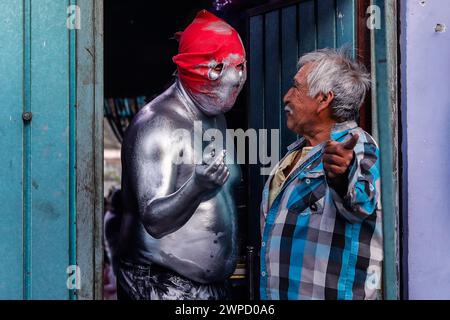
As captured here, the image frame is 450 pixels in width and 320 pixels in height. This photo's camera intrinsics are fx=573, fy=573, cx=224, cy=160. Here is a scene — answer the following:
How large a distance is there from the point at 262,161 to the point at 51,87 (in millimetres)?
1143

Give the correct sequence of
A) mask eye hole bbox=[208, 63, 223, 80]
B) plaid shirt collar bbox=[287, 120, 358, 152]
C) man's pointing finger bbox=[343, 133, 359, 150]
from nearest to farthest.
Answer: man's pointing finger bbox=[343, 133, 359, 150] → plaid shirt collar bbox=[287, 120, 358, 152] → mask eye hole bbox=[208, 63, 223, 80]

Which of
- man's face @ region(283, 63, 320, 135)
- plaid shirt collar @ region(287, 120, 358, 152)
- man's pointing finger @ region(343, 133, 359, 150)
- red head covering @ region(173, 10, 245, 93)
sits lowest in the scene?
man's pointing finger @ region(343, 133, 359, 150)

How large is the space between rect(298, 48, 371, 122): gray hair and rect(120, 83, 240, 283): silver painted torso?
21.5 inches

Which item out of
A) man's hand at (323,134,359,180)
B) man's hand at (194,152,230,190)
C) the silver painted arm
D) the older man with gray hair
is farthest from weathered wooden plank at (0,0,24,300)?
man's hand at (323,134,359,180)

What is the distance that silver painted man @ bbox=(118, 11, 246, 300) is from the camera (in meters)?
2.52

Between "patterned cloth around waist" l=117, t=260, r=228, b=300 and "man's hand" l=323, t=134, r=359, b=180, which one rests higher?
"man's hand" l=323, t=134, r=359, b=180

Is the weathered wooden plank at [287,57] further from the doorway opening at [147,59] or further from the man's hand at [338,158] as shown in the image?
the man's hand at [338,158]

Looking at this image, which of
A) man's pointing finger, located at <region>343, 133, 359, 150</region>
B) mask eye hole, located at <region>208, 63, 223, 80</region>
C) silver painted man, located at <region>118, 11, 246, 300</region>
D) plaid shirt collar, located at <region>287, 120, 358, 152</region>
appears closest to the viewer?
man's pointing finger, located at <region>343, 133, 359, 150</region>

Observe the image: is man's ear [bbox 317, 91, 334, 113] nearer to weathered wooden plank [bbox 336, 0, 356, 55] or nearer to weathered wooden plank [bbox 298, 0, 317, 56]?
weathered wooden plank [bbox 336, 0, 356, 55]

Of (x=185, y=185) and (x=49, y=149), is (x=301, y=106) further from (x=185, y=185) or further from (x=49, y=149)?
(x=49, y=149)

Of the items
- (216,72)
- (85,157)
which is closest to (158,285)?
(85,157)

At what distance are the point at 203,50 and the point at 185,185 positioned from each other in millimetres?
621

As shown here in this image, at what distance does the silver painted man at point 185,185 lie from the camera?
2520 millimetres

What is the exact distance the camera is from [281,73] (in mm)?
2898
